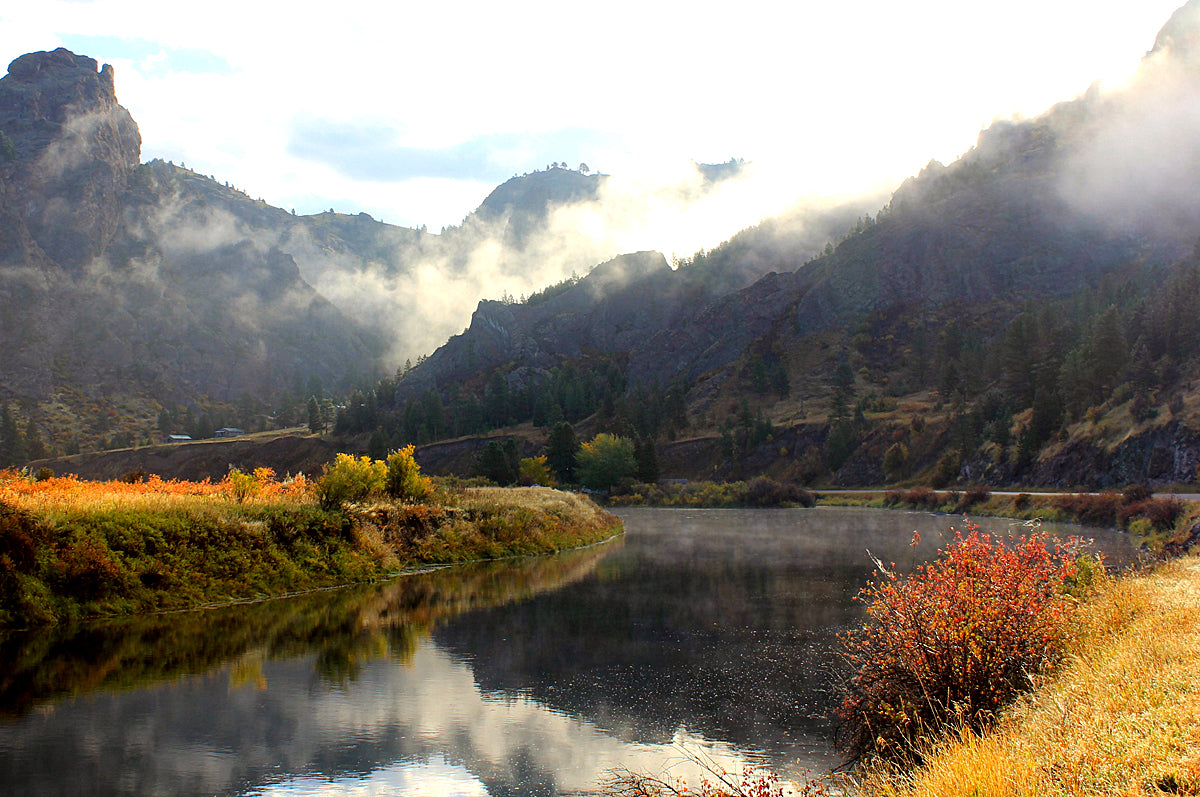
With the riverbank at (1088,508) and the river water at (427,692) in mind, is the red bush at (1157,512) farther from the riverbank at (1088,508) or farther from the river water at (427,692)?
the river water at (427,692)

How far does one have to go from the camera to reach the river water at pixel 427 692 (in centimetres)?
1266

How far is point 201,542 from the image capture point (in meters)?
29.0

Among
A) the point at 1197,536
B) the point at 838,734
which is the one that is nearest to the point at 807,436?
the point at 1197,536

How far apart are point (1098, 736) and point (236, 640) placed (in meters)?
20.0

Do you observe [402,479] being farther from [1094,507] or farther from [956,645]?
[1094,507]

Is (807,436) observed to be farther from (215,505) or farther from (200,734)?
(200,734)

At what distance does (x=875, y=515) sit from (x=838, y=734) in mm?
75640

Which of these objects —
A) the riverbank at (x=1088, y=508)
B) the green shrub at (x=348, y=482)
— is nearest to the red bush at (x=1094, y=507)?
the riverbank at (x=1088, y=508)

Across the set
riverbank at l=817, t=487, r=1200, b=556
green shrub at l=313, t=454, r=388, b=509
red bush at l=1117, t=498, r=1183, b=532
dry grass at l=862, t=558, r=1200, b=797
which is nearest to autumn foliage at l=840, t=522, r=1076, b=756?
dry grass at l=862, t=558, r=1200, b=797

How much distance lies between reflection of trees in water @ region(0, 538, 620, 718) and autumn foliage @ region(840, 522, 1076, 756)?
11.2 metres

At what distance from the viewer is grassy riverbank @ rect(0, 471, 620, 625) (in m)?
23.6

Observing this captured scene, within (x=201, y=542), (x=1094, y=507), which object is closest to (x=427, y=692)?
(x=201, y=542)

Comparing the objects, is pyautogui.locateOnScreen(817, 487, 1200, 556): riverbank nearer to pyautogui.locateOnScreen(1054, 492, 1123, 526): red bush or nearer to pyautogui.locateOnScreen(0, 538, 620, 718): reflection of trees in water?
pyautogui.locateOnScreen(1054, 492, 1123, 526): red bush

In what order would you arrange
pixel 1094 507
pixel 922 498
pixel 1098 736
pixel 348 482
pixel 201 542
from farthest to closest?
pixel 922 498, pixel 1094 507, pixel 348 482, pixel 201 542, pixel 1098 736
